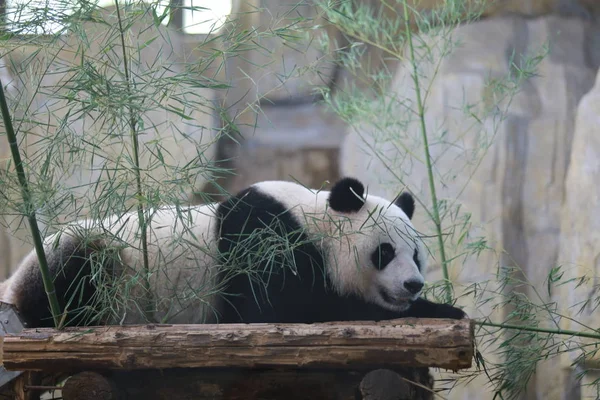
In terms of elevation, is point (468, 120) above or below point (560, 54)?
below

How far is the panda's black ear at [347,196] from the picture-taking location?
3.26 metres

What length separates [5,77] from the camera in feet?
20.4

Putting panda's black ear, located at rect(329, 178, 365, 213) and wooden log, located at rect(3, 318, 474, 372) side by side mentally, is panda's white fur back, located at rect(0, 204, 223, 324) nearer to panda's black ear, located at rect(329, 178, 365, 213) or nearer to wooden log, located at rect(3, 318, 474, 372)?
wooden log, located at rect(3, 318, 474, 372)

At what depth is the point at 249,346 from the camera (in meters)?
2.74

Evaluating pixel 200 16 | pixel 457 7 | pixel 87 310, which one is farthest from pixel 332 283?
pixel 457 7

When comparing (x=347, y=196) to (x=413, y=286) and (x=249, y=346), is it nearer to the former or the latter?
(x=413, y=286)

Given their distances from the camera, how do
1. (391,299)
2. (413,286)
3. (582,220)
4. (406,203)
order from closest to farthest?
1. (413,286)
2. (391,299)
3. (406,203)
4. (582,220)

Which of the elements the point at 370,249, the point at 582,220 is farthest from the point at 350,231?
the point at 582,220

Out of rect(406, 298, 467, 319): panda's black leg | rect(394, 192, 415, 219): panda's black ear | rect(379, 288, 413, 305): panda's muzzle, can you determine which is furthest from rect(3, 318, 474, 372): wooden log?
rect(394, 192, 415, 219): panda's black ear

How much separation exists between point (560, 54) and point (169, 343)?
4372 millimetres

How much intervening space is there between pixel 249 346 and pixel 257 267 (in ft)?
1.47

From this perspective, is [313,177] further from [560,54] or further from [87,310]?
[87,310]

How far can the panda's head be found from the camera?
3199 mm

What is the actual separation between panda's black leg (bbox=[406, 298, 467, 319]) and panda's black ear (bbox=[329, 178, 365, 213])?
1.67 feet
